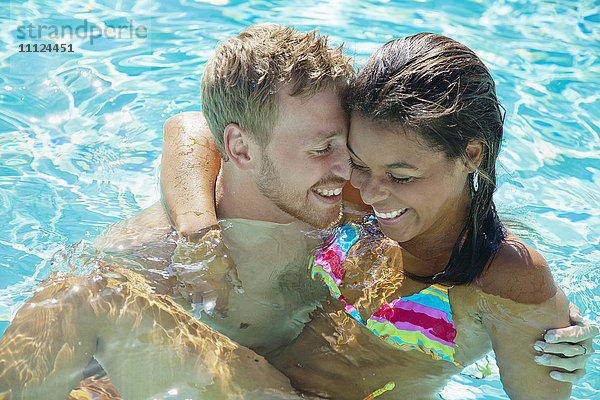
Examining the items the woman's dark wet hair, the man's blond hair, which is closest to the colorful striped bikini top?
the woman's dark wet hair

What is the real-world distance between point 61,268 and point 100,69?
3.74m

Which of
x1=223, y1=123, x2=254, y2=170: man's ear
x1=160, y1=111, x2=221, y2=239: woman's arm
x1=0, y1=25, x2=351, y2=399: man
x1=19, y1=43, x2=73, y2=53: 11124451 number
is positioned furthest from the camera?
x1=19, y1=43, x2=73, y2=53: 11124451 number

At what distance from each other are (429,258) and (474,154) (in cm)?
61

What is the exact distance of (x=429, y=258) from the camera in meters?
3.11

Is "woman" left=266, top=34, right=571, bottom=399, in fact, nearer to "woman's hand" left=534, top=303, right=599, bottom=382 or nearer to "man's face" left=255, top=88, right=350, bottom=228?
"woman's hand" left=534, top=303, right=599, bottom=382

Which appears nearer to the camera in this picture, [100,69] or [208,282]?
[208,282]

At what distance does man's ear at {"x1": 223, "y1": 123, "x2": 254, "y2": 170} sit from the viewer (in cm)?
346

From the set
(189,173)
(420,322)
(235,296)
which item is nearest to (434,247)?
(420,322)

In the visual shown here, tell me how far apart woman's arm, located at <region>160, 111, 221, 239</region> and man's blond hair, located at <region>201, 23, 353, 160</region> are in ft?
1.15

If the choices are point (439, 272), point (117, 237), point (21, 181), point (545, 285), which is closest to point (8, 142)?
point (21, 181)

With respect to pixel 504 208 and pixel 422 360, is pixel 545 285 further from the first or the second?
pixel 504 208

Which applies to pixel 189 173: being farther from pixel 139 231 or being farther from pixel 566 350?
pixel 566 350

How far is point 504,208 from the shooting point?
16.7 feet

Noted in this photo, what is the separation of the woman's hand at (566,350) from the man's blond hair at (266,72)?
1.53 m
